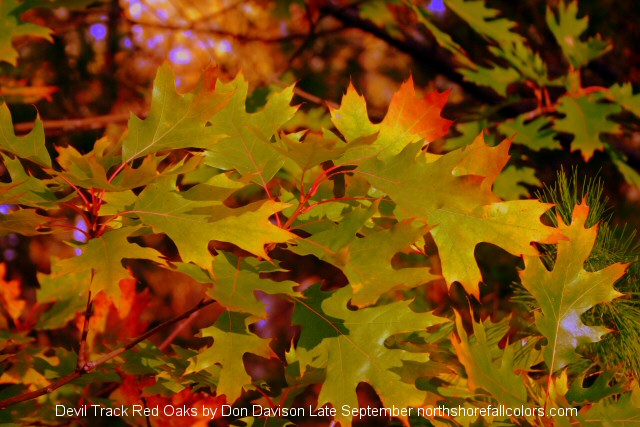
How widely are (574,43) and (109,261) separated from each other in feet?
5.23

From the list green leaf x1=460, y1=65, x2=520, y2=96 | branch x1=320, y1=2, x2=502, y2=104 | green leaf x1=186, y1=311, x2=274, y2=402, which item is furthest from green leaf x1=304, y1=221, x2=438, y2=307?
branch x1=320, y1=2, x2=502, y2=104

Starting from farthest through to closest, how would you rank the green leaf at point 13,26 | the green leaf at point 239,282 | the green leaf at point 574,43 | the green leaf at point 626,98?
the green leaf at point 574,43 → the green leaf at point 626,98 → the green leaf at point 13,26 → the green leaf at point 239,282

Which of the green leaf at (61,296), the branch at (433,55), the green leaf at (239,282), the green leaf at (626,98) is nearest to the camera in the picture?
the green leaf at (239,282)

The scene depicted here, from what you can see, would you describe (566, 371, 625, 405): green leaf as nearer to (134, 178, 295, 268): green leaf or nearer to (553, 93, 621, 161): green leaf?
(134, 178, 295, 268): green leaf

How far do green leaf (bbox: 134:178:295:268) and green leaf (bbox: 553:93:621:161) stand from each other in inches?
43.9

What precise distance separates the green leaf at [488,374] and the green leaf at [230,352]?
24 centimetres

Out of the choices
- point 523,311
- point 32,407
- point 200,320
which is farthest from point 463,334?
point 200,320

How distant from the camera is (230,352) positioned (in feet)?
2.67

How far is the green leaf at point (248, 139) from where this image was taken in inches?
35.7

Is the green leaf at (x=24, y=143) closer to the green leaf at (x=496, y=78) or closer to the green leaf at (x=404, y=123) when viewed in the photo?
the green leaf at (x=404, y=123)

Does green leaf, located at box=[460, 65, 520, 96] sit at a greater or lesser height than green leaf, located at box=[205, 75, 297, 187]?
greater

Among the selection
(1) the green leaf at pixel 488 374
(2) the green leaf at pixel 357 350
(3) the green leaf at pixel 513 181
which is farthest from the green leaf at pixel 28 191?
(3) the green leaf at pixel 513 181

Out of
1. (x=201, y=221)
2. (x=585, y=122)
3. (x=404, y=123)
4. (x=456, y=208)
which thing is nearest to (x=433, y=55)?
(x=585, y=122)

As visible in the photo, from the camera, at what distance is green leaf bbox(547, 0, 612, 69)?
1.85 metres
